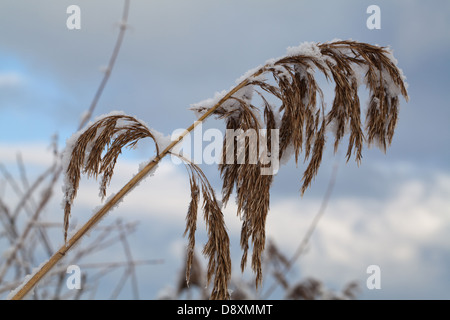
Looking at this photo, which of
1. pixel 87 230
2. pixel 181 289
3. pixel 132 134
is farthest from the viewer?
pixel 181 289

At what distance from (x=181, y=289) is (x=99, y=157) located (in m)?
4.04

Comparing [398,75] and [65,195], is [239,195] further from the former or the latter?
[398,75]

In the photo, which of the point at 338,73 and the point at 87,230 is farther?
the point at 338,73

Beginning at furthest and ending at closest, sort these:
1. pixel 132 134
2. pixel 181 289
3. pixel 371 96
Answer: pixel 181 289 < pixel 371 96 < pixel 132 134

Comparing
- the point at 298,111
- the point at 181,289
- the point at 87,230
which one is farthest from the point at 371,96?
the point at 181,289

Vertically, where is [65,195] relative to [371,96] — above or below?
below

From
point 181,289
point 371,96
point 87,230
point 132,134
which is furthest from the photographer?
point 181,289

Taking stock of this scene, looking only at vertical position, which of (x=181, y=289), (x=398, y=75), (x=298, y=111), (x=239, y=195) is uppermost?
(x=398, y=75)
